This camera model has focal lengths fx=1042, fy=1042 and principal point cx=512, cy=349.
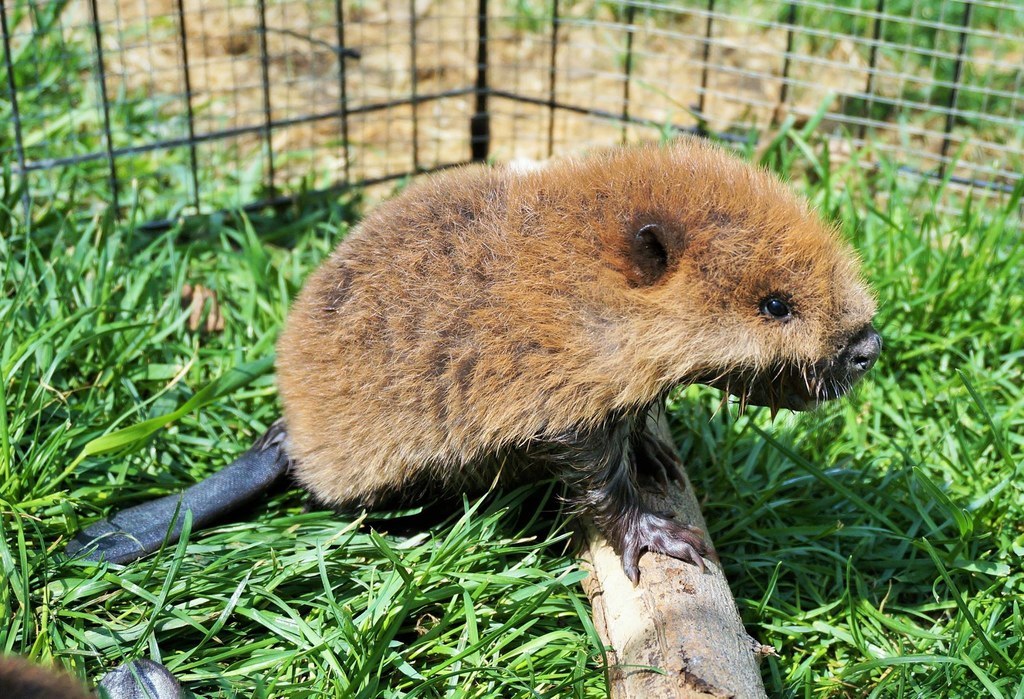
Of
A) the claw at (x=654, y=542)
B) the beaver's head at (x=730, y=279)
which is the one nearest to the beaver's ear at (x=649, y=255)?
the beaver's head at (x=730, y=279)

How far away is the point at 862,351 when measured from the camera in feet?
9.07

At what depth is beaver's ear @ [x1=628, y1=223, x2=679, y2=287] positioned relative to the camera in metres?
2.64

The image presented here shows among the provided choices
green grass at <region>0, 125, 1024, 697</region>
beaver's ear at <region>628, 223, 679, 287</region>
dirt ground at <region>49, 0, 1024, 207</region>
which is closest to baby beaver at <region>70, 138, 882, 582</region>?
beaver's ear at <region>628, 223, 679, 287</region>

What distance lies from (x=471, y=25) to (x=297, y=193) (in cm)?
265

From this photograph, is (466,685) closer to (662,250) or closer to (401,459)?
(401,459)

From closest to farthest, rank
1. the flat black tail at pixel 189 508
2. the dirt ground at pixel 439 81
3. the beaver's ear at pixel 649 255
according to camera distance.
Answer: the beaver's ear at pixel 649 255, the flat black tail at pixel 189 508, the dirt ground at pixel 439 81

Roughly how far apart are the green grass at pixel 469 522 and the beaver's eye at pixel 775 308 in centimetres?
73

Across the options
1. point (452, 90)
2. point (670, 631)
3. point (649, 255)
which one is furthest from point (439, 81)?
point (670, 631)

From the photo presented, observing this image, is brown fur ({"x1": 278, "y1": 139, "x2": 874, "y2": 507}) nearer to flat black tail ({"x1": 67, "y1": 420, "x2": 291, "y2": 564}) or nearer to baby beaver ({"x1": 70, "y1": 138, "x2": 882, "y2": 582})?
baby beaver ({"x1": 70, "y1": 138, "x2": 882, "y2": 582})

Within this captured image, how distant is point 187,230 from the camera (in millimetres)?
4766

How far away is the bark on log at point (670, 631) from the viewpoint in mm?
2377

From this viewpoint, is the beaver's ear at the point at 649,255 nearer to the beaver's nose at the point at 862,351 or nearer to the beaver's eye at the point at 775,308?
the beaver's eye at the point at 775,308

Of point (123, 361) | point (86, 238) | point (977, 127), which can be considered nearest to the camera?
point (123, 361)

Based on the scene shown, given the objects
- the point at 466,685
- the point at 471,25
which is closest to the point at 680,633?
the point at 466,685
